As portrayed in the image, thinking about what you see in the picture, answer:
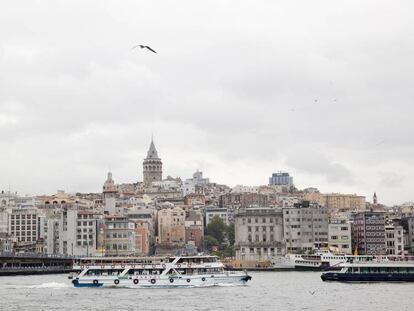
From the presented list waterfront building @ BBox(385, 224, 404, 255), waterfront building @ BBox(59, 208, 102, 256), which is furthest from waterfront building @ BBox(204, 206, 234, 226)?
waterfront building @ BBox(385, 224, 404, 255)

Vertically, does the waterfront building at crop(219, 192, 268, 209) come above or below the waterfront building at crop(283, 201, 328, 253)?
above

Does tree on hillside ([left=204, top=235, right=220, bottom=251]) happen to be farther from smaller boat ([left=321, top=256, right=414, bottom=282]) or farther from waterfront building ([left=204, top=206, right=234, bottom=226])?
smaller boat ([left=321, top=256, right=414, bottom=282])

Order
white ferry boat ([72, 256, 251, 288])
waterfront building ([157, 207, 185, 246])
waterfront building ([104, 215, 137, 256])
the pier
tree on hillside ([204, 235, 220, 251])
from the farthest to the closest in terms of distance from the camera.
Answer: waterfront building ([157, 207, 185, 246]) → tree on hillside ([204, 235, 220, 251]) → waterfront building ([104, 215, 137, 256]) → the pier → white ferry boat ([72, 256, 251, 288])

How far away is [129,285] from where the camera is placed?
2726 inches

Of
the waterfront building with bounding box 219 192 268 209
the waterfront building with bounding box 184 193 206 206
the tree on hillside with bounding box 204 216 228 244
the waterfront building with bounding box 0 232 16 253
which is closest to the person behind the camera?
the waterfront building with bounding box 0 232 16 253

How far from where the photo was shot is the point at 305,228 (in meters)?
123

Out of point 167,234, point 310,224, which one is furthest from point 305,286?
point 167,234

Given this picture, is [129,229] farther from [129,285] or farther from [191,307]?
[191,307]

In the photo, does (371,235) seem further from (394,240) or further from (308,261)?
(308,261)

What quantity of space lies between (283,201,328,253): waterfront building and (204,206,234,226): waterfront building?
3576cm

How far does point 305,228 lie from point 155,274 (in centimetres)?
5575

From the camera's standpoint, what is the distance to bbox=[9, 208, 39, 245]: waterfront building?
148 meters

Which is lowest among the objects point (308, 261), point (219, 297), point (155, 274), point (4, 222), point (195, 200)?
point (219, 297)

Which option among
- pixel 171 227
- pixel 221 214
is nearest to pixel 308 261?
pixel 171 227
